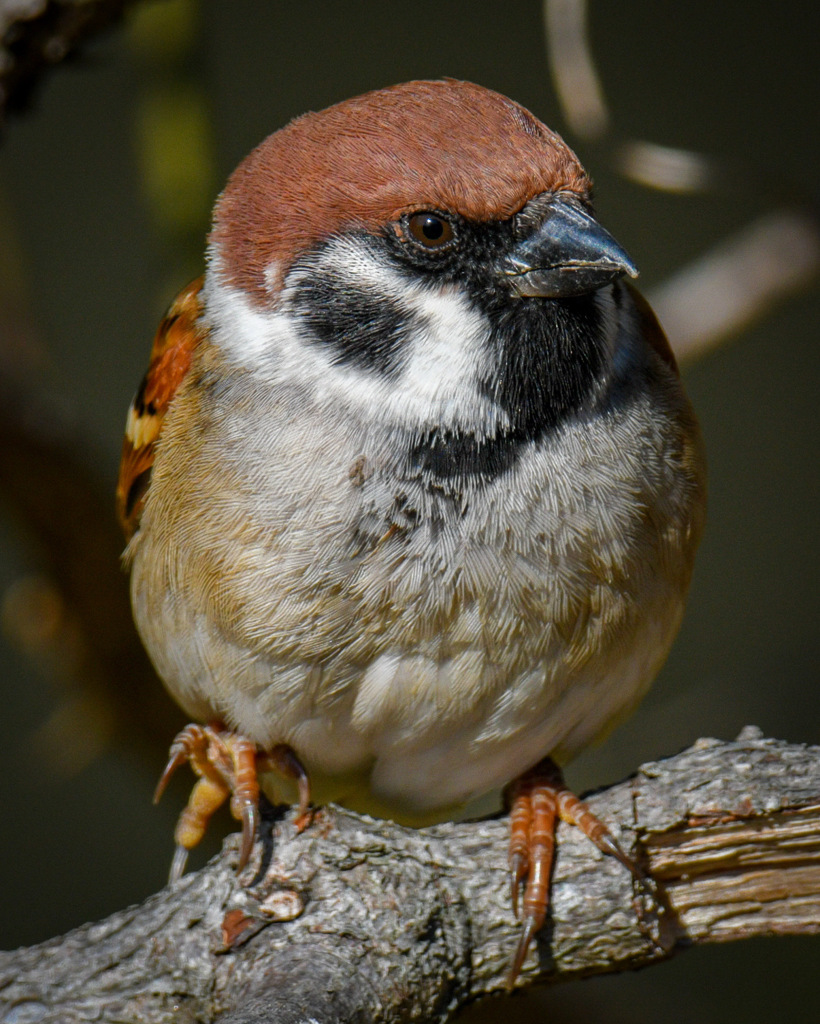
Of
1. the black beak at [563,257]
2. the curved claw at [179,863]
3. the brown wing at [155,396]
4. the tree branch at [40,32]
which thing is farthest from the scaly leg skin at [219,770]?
the tree branch at [40,32]

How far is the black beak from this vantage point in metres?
2.17

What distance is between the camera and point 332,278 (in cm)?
225

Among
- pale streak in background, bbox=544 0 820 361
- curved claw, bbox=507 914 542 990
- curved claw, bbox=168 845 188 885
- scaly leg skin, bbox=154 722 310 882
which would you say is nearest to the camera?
curved claw, bbox=507 914 542 990

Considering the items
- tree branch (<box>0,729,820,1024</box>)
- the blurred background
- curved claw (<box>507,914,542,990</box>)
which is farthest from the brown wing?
the blurred background

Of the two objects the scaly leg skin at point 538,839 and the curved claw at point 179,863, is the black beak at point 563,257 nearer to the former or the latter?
the scaly leg skin at point 538,839

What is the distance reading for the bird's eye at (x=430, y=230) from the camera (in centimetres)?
217

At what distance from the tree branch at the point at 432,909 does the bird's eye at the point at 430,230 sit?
0.98m

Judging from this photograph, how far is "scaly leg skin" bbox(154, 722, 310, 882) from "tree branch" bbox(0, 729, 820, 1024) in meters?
0.17

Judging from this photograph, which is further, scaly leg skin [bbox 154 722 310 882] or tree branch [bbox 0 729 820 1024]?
scaly leg skin [bbox 154 722 310 882]

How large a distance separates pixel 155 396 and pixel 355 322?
660 mm

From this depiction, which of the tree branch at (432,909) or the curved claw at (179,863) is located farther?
the curved claw at (179,863)

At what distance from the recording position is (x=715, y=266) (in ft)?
11.5

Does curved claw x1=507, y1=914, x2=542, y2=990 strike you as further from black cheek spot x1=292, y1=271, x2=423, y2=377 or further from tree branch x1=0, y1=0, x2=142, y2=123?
tree branch x1=0, y1=0, x2=142, y2=123

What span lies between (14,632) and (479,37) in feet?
12.3
